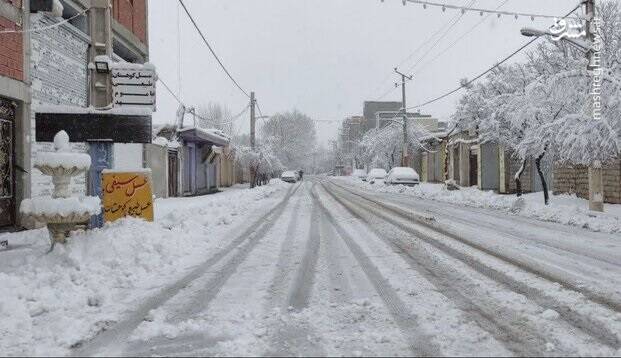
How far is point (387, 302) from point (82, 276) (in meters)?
3.55

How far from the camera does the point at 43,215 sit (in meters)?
6.41

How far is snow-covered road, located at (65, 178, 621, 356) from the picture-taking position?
350 cm

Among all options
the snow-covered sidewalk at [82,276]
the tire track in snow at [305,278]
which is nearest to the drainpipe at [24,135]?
the snow-covered sidewalk at [82,276]

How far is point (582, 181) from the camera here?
1884 cm

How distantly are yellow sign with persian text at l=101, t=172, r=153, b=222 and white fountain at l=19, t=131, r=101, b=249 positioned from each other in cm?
184

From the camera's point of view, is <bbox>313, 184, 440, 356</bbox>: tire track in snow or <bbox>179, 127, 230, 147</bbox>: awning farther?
<bbox>179, 127, 230, 147</bbox>: awning

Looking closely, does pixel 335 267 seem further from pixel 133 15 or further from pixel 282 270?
pixel 133 15

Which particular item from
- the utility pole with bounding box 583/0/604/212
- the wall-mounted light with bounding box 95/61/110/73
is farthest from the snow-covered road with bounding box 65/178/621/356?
the utility pole with bounding box 583/0/604/212

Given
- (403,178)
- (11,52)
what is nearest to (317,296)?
(11,52)

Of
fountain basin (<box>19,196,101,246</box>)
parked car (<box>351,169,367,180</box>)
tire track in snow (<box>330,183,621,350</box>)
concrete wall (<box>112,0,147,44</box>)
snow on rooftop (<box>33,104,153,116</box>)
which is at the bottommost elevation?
tire track in snow (<box>330,183,621,350</box>)

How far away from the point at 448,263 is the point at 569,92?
10.3 m

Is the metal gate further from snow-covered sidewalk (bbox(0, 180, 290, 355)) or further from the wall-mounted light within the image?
the wall-mounted light

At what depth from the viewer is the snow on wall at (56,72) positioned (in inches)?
409

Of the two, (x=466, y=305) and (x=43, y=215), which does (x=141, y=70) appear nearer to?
(x=43, y=215)
